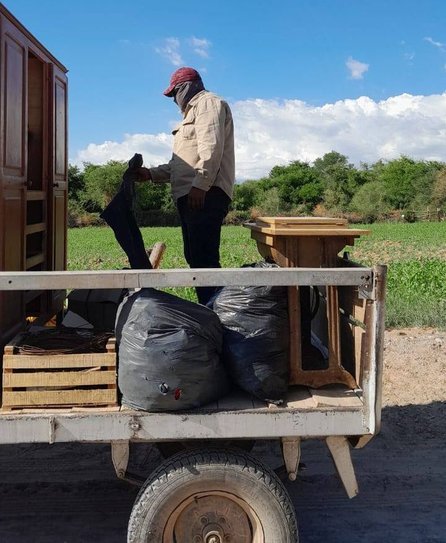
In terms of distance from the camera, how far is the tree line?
55.6 meters

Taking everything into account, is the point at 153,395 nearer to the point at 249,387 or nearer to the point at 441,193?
the point at 249,387

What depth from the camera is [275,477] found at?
2986mm

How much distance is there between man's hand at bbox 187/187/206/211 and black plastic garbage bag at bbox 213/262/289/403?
1.03m

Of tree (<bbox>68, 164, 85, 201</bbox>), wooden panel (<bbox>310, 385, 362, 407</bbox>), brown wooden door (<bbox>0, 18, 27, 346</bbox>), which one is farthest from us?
tree (<bbox>68, 164, 85, 201</bbox>)

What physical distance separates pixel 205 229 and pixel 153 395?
173cm

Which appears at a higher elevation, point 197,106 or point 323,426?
point 197,106

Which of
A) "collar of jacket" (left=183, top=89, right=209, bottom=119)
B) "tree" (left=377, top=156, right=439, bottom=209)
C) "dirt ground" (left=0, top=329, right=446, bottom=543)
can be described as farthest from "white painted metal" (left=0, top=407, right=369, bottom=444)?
"tree" (left=377, top=156, right=439, bottom=209)

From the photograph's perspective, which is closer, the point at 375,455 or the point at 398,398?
the point at 375,455

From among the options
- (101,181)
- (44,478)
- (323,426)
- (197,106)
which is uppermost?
(101,181)

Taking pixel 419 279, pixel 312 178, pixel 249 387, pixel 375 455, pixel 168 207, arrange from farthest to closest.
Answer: pixel 312 178
pixel 168 207
pixel 419 279
pixel 375 455
pixel 249 387

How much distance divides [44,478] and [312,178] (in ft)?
262

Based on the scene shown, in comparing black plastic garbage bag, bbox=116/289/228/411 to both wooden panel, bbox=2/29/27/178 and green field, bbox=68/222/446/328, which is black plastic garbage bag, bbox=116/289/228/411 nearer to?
wooden panel, bbox=2/29/27/178

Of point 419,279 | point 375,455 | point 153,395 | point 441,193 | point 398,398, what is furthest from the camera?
point 441,193

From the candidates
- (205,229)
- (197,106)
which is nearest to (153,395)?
(205,229)
